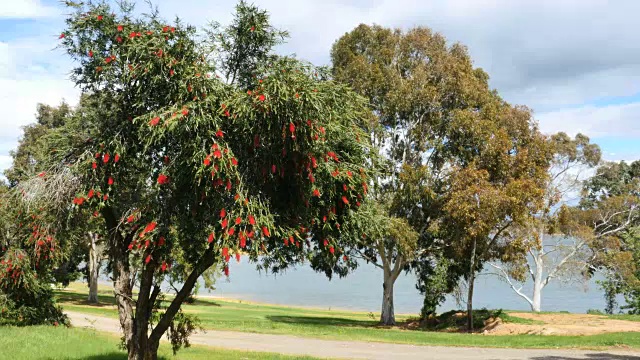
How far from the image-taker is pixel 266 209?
9055 millimetres

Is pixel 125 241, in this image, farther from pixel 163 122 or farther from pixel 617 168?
pixel 617 168

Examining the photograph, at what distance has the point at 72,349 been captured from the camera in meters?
14.3

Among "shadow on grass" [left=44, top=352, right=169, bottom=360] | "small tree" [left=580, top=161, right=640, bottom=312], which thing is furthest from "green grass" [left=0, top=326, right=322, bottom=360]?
"small tree" [left=580, top=161, right=640, bottom=312]

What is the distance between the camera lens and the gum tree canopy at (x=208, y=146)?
340 inches

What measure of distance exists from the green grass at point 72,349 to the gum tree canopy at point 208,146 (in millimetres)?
4243

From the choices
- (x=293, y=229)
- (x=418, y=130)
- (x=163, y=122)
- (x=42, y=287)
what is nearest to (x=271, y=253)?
(x=293, y=229)

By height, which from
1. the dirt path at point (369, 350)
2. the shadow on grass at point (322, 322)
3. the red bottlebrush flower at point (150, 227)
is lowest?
the shadow on grass at point (322, 322)

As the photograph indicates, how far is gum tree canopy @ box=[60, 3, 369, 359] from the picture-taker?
8.64m

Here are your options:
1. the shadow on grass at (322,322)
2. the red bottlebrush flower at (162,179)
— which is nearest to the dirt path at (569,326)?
the shadow on grass at (322,322)

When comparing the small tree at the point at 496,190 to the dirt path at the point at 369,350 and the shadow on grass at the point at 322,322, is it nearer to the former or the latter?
the shadow on grass at the point at 322,322

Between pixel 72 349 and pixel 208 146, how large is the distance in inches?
329

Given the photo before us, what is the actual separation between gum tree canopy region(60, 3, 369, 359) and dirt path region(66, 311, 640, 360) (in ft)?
21.8

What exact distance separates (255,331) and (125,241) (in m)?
12.5

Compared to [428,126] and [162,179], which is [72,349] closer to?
[162,179]
